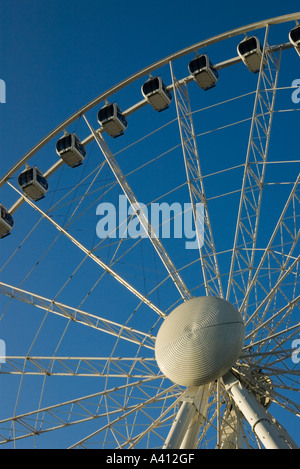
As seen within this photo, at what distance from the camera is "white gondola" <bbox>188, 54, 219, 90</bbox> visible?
1156 inches

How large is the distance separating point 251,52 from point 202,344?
45.7 ft

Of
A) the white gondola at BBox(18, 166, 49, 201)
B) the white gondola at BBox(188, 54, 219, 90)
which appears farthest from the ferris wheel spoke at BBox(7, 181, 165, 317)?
the white gondola at BBox(188, 54, 219, 90)

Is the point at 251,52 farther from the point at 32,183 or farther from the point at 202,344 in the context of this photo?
the point at 202,344

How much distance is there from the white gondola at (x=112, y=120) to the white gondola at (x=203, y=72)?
11.7 ft

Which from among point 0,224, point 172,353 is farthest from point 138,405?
point 0,224

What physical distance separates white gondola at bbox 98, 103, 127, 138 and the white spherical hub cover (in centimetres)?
1124

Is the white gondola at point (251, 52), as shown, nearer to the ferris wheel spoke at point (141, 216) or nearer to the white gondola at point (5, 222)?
the ferris wheel spoke at point (141, 216)

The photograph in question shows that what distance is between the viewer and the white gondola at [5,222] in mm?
30500

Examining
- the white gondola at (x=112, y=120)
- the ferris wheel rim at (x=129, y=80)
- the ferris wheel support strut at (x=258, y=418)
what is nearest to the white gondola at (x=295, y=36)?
the ferris wheel rim at (x=129, y=80)

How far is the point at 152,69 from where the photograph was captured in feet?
96.4

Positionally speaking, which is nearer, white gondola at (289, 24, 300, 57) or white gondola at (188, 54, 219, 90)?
white gondola at (289, 24, 300, 57)

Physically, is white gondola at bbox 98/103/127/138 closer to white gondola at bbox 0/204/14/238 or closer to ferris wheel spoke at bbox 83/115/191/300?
ferris wheel spoke at bbox 83/115/191/300
